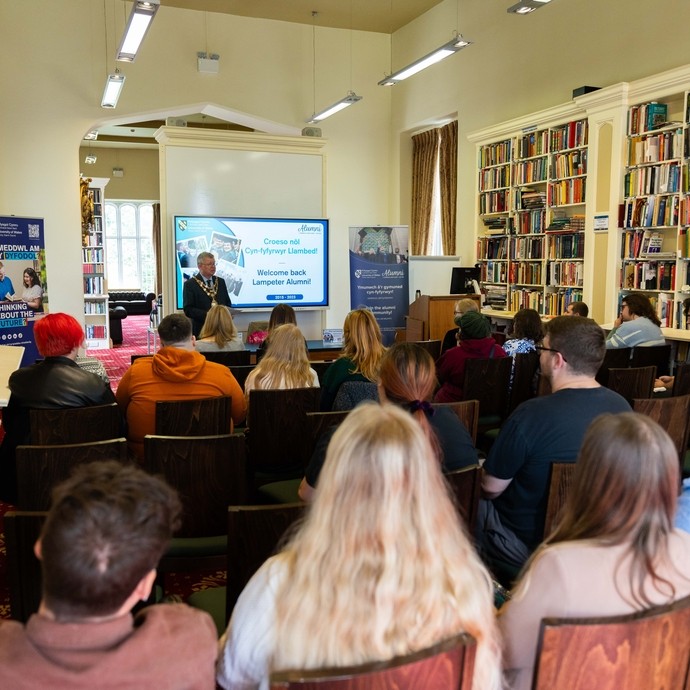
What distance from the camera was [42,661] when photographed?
98cm

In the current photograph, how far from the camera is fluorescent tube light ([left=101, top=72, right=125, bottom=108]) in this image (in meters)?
7.88

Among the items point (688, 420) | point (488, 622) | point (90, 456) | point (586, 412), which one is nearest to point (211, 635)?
point (488, 622)

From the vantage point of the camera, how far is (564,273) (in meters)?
7.63

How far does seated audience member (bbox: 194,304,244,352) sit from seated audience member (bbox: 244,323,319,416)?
1.49 meters

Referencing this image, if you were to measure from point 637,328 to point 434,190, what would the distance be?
5846 mm

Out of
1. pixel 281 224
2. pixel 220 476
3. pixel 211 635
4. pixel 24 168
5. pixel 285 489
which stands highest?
pixel 24 168

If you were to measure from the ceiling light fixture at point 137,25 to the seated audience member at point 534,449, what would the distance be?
4.65m

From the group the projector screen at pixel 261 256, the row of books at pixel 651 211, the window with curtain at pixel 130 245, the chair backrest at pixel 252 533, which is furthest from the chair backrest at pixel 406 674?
the window with curtain at pixel 130 245

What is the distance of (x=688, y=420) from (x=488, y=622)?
2.57 meters

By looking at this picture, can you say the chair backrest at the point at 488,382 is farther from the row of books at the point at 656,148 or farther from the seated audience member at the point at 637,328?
the row of books at the point at 656,148

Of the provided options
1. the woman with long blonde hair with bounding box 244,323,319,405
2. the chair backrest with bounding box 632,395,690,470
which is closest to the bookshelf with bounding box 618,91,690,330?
the chair backrest with bounding box 632,395,690,470

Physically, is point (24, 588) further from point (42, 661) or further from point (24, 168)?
point (24, 168)

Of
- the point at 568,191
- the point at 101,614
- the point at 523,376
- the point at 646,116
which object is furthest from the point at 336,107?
the point at 101,614

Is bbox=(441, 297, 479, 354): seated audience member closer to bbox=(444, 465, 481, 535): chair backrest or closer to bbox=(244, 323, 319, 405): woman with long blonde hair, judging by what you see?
bbox=(244, 323, 319, 405): woman with long blonde hair
